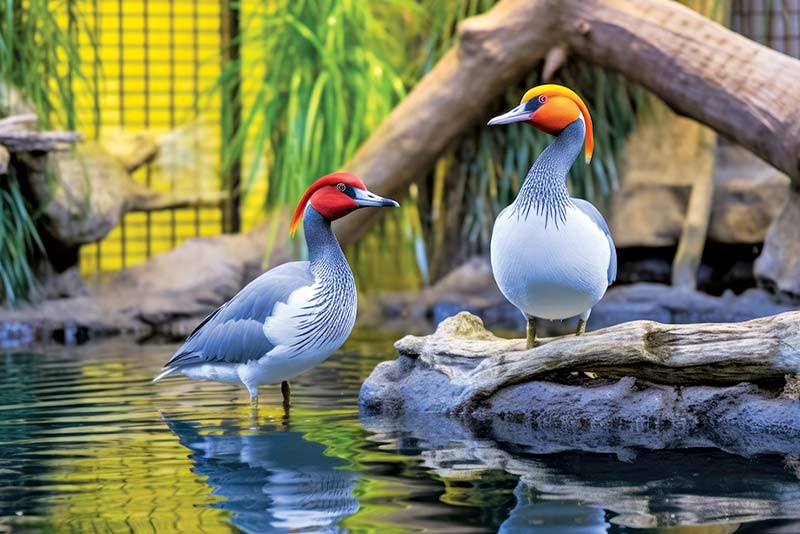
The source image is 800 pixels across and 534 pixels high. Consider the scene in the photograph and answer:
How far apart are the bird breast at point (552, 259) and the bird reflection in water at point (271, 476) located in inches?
28.4

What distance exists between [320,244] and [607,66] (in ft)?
12.0

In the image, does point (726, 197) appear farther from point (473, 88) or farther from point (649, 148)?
point (473, 88)

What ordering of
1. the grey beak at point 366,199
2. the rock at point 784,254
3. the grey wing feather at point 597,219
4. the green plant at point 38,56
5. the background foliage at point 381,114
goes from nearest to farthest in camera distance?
the grey wing feather at point 597,219 < the grey beak at point 366,199 < the rock at point 784,254 < the green plant at point 38,56 < the background foliage at point 381,114

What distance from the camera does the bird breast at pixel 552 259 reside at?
337 centimetres

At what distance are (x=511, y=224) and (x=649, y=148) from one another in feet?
16.0

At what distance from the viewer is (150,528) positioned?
92.3 inches

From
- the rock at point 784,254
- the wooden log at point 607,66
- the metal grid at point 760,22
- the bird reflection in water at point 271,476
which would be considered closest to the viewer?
the bird reflection in water at point 271,476

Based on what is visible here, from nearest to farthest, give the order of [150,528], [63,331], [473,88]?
[150,528] → [63,331] → [473,88]

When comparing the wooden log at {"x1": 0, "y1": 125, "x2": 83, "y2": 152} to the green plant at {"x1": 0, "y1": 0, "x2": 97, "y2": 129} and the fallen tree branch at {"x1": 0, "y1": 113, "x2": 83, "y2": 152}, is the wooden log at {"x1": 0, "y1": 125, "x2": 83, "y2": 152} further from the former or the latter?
the green plant at {"x1": 0, "y1": 0, "x2": 97, "y2": 129}

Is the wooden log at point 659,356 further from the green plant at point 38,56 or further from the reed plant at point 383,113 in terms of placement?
the green plant at point 38,56

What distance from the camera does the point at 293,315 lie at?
3.57 m

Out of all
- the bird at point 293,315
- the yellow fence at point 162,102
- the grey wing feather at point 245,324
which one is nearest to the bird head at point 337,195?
the bird at point 293,315

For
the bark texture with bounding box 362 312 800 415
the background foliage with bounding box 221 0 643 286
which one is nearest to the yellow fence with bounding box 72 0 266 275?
the background foliage with bounding box 221 0 643 286

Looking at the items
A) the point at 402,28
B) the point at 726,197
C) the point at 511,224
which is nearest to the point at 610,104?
the point at 726,197
